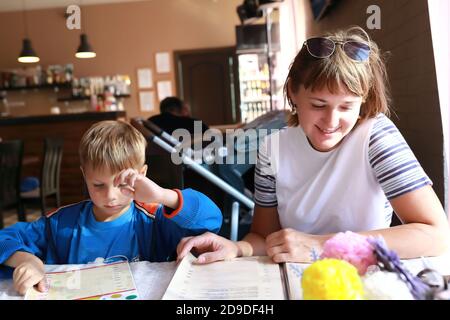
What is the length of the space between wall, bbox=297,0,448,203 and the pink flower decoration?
52 centimetres

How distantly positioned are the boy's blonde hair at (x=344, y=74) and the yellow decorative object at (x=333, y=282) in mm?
351

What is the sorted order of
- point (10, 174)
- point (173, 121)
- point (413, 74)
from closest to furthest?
1. point (413, 74)
2. point (173, 121)
3. point (10, 174)

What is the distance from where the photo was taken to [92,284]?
0.66m

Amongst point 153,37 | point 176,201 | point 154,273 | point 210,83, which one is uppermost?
point 153,37

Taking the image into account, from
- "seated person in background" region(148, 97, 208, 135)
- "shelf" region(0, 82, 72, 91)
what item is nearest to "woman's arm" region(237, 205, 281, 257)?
"seated person in background" region(148, 97, 208, 135)

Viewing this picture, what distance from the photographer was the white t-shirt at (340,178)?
0.78 metres

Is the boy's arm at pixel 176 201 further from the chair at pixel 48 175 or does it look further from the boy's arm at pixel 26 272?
the chair at pixel 48 175

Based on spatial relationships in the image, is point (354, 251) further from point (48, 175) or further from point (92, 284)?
point (48, 175)

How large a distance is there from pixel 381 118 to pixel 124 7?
17.6 feet

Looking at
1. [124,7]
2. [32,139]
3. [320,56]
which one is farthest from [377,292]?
[124,7]

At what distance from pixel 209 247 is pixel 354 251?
12.2 inches

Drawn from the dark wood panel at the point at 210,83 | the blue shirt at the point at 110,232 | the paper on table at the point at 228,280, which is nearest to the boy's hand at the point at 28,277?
the blue shirt at the point at 110,232

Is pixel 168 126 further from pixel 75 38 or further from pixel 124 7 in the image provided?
pixel 124 7

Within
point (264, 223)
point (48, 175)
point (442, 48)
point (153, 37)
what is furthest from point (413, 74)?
point (153, 37)
